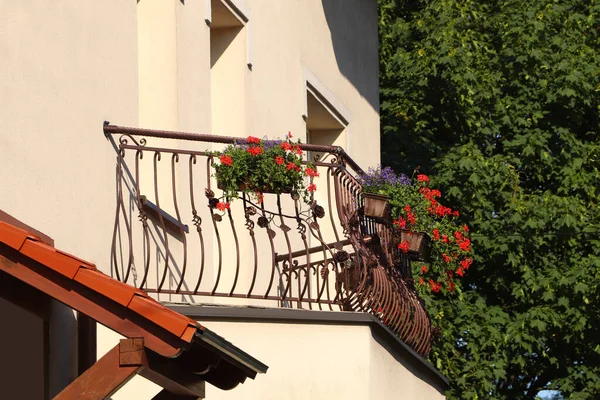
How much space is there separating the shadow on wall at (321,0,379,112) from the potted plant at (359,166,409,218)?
352 cm

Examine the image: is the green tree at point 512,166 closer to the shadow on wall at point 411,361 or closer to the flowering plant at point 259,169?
the shadow on wall at point 411,361

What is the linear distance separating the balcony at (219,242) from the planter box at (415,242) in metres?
0.11

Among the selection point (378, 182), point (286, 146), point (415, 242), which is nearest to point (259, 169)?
point (286, 146)

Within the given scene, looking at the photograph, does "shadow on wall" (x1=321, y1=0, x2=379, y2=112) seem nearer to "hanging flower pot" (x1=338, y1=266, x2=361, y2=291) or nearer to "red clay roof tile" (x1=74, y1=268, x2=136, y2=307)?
"hanging flower pot" (x1=338, y1=266, x2=361, y2=291)

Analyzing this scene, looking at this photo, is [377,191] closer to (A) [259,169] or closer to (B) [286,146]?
(B) [286,146]

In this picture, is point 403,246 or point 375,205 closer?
point 375,205

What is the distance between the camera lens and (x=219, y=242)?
8.12 meters

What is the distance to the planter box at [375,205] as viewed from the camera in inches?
397

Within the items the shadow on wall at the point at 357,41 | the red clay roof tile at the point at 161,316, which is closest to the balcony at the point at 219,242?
the red clay roof tile at the point at 161,316

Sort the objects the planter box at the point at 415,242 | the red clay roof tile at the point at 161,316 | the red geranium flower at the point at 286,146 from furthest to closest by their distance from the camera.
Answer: the planter box at the point at 415,242 → the red geranium flower at the point at 286,146 → the red clay roof tile at the point at 161,316

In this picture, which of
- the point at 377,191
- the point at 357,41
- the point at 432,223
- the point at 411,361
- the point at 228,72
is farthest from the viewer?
the point at 357,41

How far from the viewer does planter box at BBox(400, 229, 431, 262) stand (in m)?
11.5

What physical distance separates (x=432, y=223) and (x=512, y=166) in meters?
7.55

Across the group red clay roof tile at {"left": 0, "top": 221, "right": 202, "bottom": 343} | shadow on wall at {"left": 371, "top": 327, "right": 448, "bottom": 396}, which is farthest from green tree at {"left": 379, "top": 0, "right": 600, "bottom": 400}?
red clay roof tile at {"left": 0, "top": 221, "right": 202, "bottom": 343}
